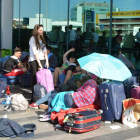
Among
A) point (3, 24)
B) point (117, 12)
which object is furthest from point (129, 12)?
point (3, 24)

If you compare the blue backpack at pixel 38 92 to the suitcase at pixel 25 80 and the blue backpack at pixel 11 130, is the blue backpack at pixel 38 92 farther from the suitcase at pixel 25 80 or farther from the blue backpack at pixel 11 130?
the suitcase at pixel 25 80

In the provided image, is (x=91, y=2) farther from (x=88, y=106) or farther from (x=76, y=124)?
(x=76, y=124)

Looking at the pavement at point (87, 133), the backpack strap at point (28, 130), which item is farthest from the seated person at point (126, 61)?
the backpack strap at point (28, 130)

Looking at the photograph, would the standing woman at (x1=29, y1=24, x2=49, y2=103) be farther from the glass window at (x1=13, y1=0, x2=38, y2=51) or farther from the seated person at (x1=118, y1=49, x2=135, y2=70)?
the glass window at (x1=13, y1=0, x2=38, y2=51)

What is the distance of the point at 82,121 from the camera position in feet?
16.8

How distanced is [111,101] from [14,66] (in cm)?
502

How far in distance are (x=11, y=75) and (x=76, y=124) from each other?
525 cm

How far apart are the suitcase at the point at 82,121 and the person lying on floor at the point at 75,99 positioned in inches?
22.3

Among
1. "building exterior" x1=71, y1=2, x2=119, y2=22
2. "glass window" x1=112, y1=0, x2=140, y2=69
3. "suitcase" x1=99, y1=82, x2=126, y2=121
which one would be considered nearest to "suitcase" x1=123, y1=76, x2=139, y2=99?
"suitcase" x1=99, y1=82, x2=126, y2=121

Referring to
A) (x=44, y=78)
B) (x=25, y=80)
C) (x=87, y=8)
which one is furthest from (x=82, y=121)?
(x=87, y=8)

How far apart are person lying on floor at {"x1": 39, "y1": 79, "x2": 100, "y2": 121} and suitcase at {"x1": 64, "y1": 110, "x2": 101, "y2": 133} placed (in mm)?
565

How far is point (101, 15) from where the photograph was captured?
9.01 meters

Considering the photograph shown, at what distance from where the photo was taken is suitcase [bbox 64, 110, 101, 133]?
5148mm

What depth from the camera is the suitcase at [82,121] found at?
16.9 feet
